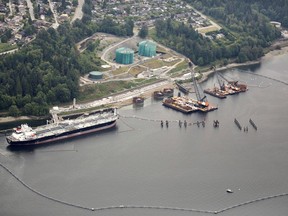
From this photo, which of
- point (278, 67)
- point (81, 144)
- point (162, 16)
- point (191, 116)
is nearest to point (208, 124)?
point (191, 116)

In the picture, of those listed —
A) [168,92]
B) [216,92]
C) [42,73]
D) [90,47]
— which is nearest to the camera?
[42,73]

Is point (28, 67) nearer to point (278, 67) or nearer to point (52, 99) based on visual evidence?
point (52, 99)

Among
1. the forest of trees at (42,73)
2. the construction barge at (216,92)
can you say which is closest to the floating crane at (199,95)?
the construction barge at (216,92)

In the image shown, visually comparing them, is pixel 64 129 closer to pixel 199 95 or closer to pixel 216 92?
pixel 199 95

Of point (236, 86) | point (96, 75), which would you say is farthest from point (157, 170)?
point (236, 86)

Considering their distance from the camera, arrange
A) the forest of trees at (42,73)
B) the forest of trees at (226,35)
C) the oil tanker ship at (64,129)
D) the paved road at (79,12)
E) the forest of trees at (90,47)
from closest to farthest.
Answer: the oil tanker ship at (64,129), the forest of trees at (42,73), the forest of trees at (90,47), the forest of trees at (226,35), the paved road at (79,12)

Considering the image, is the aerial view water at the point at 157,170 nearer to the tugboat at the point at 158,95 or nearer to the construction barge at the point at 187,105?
the construction barge at the point at 187,105

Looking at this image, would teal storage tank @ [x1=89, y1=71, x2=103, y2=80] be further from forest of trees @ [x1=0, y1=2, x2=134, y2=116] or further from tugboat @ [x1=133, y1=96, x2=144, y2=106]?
tugboat @ [x1=133, y1=96, x2=144, y2=106]
